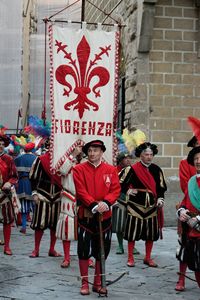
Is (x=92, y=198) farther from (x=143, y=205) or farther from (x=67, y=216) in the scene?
(x=143, y=205)

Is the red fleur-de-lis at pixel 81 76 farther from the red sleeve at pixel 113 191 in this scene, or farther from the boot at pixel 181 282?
the boot at pixel 181 282

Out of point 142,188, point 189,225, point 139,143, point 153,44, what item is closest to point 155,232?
point 142,188

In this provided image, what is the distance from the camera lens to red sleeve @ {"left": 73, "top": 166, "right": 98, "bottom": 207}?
6.29 meters

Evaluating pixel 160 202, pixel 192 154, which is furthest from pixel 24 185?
pixel 192 154

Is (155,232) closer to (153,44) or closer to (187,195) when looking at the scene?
(187,195)

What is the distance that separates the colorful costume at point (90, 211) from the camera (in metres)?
6.39

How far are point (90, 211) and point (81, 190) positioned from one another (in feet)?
0.77

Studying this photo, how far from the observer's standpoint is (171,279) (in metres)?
7.22

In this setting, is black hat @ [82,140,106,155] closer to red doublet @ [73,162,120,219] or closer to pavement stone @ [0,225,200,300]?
red doublet @ [73,162,120,219]

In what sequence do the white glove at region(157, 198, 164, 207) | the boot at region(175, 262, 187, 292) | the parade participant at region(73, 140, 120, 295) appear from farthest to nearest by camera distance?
the white glove at region(157, 198, 164, 207) < the boot at region(175, 262, 187, 292) < the parade participant at region(73, 140, 120, 295)

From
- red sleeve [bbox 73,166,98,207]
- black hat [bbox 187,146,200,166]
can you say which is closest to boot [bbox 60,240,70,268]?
red sleeve [bbox 73,166,98,207]

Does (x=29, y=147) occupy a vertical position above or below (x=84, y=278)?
above

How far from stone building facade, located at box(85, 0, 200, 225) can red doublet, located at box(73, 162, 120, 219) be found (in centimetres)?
582

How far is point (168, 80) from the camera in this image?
40.6 ft
